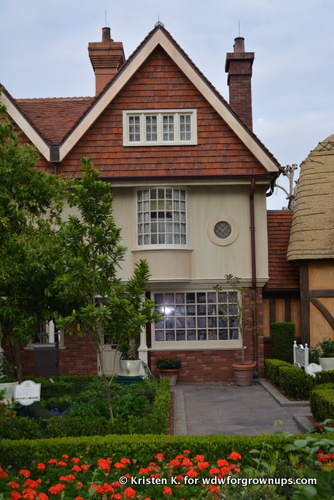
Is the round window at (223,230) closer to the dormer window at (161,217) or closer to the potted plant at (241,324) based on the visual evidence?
the dormer window at (161,217)

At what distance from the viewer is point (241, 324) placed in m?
16.9

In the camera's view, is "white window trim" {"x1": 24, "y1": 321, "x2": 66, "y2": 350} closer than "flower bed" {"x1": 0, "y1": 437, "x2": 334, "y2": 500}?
No

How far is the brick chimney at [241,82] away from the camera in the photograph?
19.3 meters

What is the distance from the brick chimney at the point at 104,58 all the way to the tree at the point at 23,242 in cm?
969

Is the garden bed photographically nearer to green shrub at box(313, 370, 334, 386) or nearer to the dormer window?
green shrub at box(313, 370, 334, 386)

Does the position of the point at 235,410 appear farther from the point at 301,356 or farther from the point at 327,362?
the point at 327,362

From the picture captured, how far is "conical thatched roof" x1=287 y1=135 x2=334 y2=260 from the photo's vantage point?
55.9ft

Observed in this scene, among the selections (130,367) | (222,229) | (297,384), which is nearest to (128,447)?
(130,367)

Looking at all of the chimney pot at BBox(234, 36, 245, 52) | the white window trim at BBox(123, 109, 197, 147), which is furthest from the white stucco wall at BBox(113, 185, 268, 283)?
the chimney pot at BBox(234, 36, 245, 52)

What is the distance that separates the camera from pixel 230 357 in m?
17.1

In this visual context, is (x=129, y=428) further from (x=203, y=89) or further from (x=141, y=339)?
(x=203, y=89)

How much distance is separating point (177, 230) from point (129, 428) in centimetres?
908

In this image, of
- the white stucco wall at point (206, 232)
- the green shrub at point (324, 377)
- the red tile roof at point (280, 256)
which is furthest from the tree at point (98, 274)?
the red tile roof at point (280, 256)

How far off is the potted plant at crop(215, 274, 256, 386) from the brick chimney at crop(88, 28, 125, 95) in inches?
347
